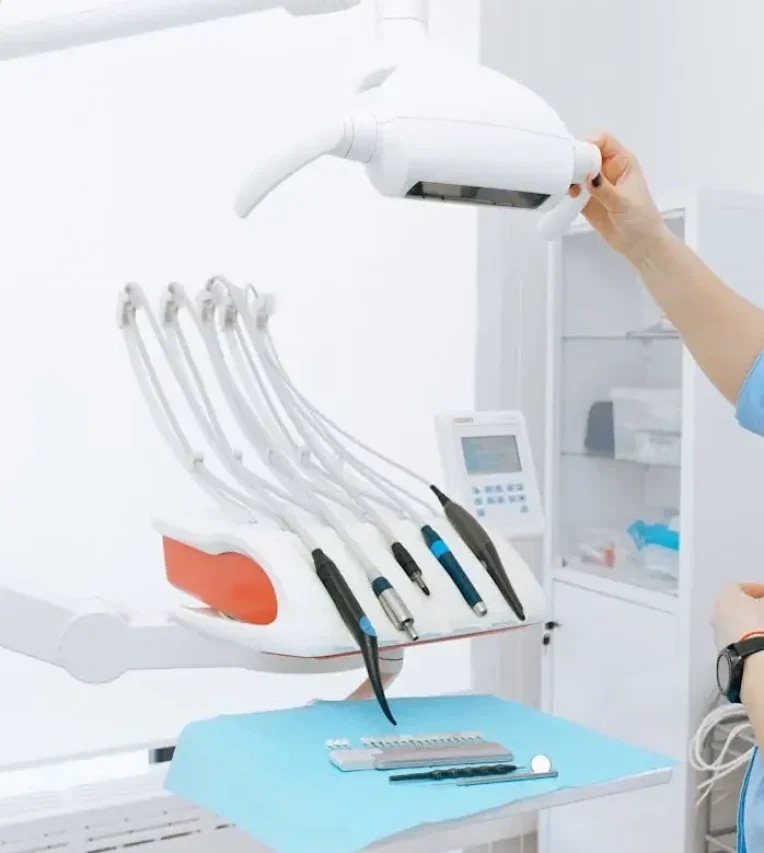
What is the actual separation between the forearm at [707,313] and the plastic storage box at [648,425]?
3.70 ft

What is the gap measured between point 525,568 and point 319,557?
0.86ft

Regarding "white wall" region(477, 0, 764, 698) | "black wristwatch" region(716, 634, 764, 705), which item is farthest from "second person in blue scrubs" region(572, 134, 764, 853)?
"white wall" region(477, 0, 764, 698)

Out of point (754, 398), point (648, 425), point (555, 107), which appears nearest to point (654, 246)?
point (754, 398)

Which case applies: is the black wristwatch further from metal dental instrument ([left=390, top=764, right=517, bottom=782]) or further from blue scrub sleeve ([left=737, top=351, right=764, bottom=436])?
blue scrub sleeve ([left=737, top=351, right=764, bottom=436])

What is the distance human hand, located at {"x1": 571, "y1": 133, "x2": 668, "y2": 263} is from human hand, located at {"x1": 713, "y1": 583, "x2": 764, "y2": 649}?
1.54 feet

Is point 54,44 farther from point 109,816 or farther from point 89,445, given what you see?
point 109,816

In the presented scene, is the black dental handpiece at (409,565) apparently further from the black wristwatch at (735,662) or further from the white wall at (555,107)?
the white wall at (555,107)

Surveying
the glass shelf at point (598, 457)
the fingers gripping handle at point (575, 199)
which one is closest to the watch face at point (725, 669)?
the fingers gripping handle at point (575, 199)

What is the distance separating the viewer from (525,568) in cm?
130

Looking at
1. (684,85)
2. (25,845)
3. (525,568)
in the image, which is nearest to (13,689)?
(25,845)

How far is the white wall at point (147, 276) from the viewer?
7.96ft

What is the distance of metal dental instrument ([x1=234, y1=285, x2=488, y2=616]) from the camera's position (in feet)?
4.00

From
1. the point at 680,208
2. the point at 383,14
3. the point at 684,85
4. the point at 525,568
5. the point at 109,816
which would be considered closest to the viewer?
the point at 383,14

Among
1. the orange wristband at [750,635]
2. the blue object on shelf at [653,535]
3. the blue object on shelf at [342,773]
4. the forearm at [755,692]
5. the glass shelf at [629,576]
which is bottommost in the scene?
the glass shelf at [629,576]
